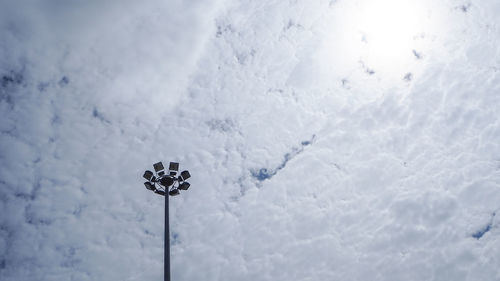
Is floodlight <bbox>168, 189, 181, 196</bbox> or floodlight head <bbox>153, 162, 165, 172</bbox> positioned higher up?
floodlight head <bbox>153, 162, 165, 172</bbox>

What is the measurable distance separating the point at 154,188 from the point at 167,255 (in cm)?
289

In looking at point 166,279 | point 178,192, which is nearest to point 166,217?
point 178,192

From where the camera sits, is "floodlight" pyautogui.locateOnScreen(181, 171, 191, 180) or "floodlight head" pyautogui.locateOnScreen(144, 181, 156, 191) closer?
"floodlight head" pyautogui.locateOnScreen(144, 181, 156, 191)

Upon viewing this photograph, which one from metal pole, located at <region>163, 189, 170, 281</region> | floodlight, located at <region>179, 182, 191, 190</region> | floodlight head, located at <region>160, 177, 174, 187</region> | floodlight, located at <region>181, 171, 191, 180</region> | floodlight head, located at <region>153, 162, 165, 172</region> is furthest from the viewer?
floodlight, located at <region>181, 171, 191, 180</region>

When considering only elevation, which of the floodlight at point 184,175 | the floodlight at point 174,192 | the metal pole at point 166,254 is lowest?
the metal pole at point 166,254

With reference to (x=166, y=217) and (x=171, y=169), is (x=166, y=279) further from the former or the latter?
(x=171, y=169)

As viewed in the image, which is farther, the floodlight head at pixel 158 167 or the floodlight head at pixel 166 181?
the floodlight head at pixel 158 167

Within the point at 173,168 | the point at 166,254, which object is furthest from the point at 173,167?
the point at 166,254

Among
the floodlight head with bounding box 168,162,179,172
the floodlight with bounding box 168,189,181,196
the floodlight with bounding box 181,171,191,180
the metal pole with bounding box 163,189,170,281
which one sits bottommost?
the metal pole with bounding box 163,189,170,281

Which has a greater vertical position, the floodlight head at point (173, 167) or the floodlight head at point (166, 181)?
the floodlight head at point (173, 167)

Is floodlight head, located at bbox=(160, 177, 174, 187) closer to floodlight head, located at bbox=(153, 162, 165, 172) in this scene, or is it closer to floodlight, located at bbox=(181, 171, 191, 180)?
Answer: floodlight head, located at bbox=(153, 162, 165, 172)

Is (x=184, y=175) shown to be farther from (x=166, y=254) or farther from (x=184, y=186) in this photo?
(x=166, y=254)

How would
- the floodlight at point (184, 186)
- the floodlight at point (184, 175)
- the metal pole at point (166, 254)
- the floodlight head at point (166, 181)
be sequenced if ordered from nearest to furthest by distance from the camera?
the metal pole at point (166, 254) → the floodlight head at point (166, 181) → the floodlight at point (184, 186) → the floodlight at point (184, 175)

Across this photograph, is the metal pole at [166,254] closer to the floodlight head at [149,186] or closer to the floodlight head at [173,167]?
the floodlight head at [149,186]
